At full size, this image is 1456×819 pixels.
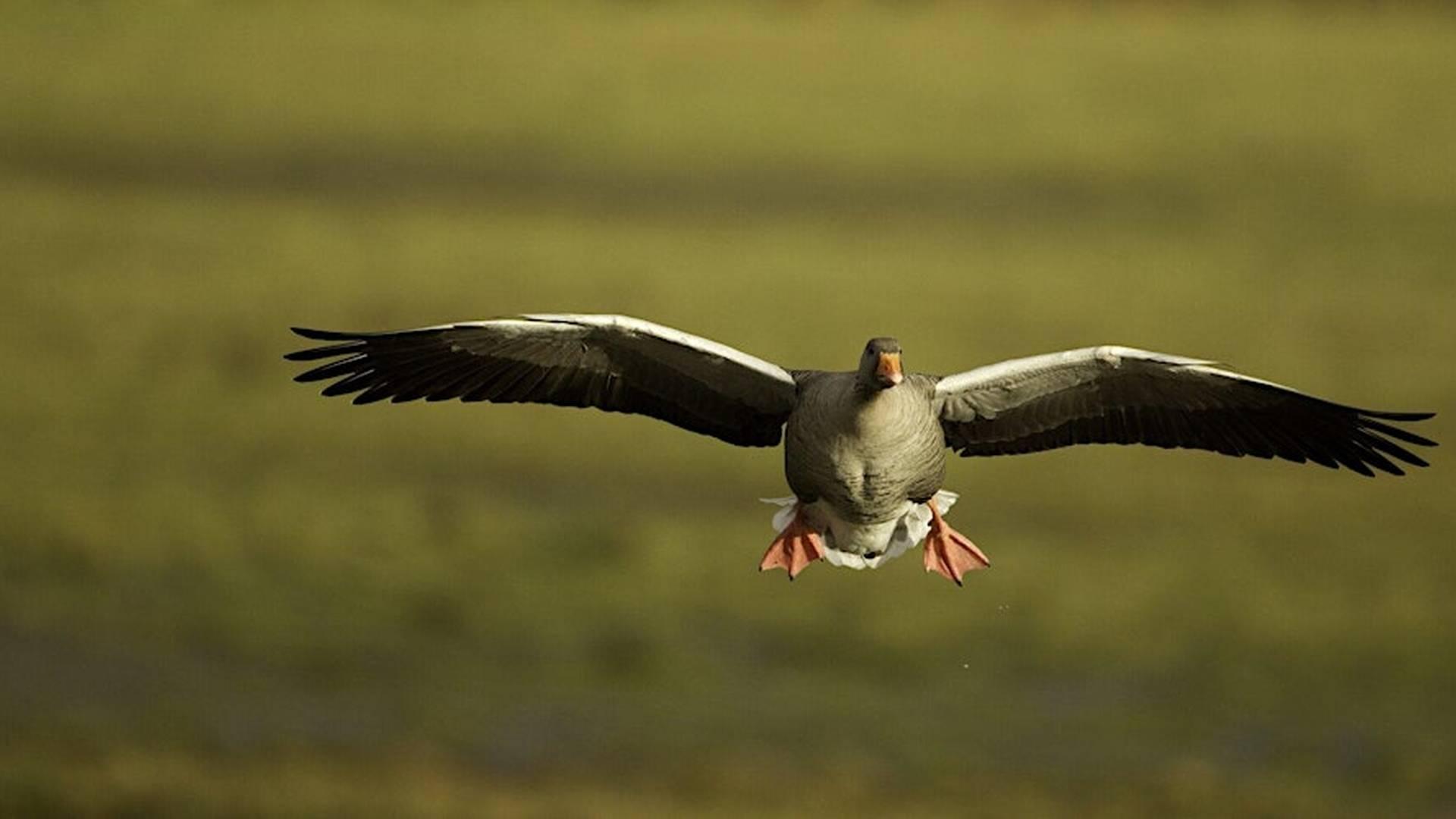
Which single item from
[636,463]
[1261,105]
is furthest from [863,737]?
[1261,105]

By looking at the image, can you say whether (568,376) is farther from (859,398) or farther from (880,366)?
(880,366)

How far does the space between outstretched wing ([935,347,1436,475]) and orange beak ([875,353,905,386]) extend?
646 millimetres

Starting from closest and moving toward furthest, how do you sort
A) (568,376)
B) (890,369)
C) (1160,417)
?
1. (890,369)
2. (568,376)
3. (1160,417)

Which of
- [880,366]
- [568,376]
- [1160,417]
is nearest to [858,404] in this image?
[880,366]

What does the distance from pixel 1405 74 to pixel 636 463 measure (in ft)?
37.1

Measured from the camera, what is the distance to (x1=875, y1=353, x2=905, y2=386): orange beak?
10.5 metres

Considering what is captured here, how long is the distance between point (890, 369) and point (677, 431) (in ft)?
35.1

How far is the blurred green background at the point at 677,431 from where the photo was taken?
17.2 m

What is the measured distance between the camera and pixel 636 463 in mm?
20719

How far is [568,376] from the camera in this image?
11.5m

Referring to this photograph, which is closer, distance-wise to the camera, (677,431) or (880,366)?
(880,366)

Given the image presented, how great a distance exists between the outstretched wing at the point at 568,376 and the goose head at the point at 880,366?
0.57m

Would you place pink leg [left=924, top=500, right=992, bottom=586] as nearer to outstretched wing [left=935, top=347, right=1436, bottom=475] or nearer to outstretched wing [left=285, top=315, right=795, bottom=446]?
outstretched wing [left=935, top=347, right=1436, bottom=475]

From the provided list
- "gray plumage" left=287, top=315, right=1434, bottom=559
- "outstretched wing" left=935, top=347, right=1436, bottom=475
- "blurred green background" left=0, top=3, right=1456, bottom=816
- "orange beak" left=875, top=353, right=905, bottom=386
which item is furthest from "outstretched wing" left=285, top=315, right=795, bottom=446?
"blurred green background" left=0, top=3, right=1456, bottom=816
